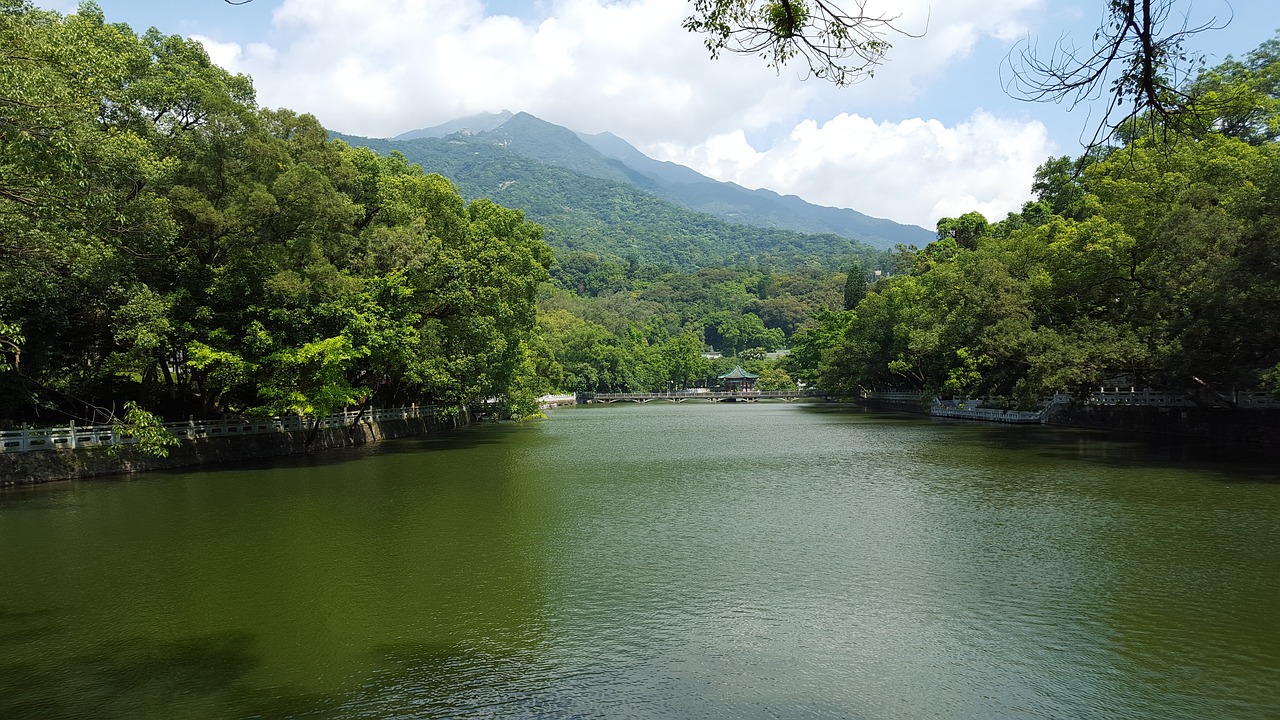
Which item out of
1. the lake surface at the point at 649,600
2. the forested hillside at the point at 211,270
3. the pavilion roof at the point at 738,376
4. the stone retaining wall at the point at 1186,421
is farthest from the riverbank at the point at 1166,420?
the pavilion roof at the point at 738,376

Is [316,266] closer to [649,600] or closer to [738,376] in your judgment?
[649,600]

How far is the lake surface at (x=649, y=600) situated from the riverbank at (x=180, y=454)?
1373 mm

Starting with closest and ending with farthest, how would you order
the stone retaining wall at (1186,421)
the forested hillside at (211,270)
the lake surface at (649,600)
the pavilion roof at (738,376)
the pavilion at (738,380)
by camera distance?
1. the lake surface at (649,600)
2. the forested hillside at (211,270)
3. the stone retaining wall at (1186,421)
4. the pavilion roof at (738,376)
5. the pavilion at (738,380)

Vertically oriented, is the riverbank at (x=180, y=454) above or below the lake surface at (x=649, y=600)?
above

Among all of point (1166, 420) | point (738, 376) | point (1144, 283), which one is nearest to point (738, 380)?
point (738, 376)

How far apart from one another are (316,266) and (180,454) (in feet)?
20.9

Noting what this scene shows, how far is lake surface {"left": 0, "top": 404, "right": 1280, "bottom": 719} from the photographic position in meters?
6.00

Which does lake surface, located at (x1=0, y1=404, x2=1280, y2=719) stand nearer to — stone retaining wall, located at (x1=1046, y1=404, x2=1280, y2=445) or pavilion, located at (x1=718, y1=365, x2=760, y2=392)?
stone retaining wall, located at (x1=1046, y1=404, x2=1280, y2=445)

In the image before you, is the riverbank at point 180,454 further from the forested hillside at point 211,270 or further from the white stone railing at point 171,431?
the forested hillside at point 211,270

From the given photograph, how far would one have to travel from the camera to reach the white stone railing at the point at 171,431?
710 inches

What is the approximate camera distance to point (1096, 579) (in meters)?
9.11

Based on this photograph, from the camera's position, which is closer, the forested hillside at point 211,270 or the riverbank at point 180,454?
the forested hillside at point 211,270

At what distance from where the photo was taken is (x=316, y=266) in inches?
886

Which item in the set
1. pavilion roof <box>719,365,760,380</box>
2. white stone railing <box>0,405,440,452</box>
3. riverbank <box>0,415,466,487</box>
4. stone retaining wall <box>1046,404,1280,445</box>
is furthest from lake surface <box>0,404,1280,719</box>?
pavilion roof <box>719,365,760,380</box>
